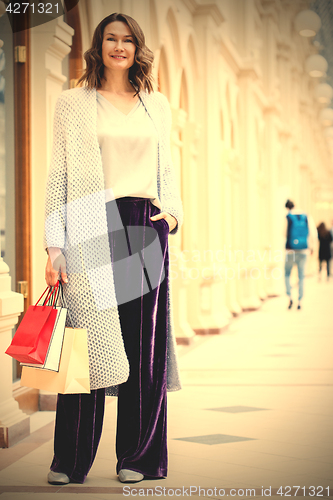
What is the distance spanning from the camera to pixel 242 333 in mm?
8508

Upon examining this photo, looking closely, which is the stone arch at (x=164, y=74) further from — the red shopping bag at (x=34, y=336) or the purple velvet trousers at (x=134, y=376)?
the red shopping bag at (x=34, y=336)

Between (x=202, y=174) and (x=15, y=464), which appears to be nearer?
(x=15, y=464)

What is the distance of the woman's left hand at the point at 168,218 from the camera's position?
2.84 metres

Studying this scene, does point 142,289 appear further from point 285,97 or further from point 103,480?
point 285,97

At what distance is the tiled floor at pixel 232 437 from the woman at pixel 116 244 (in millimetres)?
169

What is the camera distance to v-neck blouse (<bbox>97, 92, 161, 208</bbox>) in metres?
2.78

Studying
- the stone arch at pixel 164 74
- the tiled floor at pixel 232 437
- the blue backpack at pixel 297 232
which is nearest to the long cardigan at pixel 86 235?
the tiled floor at pixel 232 437

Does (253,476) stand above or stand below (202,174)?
below

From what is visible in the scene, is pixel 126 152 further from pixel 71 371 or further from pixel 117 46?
pixel 71 371

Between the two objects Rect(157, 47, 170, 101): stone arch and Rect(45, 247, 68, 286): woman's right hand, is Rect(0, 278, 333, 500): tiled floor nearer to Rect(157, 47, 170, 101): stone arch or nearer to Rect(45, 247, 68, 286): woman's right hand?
Rect(45, 247, 68, 286): woman's right hand

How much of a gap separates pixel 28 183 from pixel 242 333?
4809 mm

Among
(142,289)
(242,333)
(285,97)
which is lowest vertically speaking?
(242,333)

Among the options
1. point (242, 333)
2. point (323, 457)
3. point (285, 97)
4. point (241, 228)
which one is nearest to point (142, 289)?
point (323, 457)

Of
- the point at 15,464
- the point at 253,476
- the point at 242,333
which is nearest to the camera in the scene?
the point at 253,476
